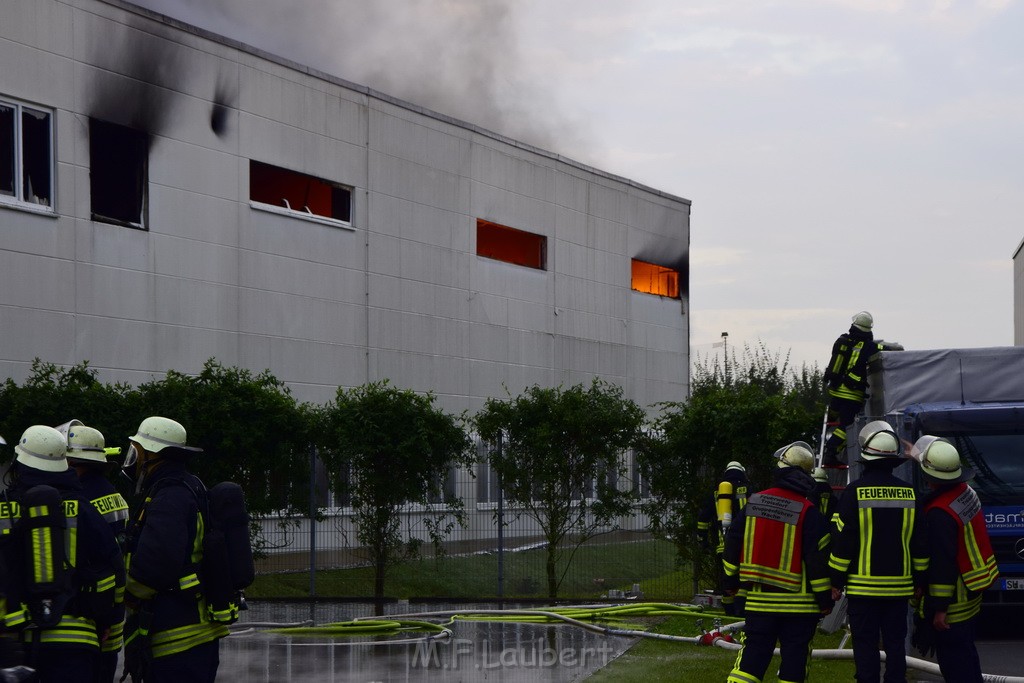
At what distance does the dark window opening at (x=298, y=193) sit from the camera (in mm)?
23453

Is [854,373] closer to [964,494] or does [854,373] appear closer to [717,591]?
[717,591]

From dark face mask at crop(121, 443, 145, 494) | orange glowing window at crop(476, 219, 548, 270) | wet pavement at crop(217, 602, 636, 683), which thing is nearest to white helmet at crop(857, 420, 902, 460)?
wet pavement at crop(217, 602, 636, 683)

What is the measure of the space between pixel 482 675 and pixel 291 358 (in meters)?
13.2

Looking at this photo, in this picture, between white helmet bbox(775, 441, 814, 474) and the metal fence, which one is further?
the metal fence

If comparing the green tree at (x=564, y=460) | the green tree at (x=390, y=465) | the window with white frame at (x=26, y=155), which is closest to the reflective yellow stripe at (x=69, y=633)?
the green tree at (x=390, y=465)

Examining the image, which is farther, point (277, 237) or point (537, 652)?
point (277, 237)

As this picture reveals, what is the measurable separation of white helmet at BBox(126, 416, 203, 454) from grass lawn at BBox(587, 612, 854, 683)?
4888mm

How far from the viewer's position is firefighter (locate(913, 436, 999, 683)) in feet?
27.5

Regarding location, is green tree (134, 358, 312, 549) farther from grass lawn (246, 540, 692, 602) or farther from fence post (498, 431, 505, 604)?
fence post (498, 431, 505, 604)

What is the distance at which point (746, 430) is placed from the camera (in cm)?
1648

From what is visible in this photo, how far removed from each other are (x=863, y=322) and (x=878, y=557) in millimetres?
5921

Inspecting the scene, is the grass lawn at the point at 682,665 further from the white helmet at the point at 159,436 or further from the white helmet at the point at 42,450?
the white helmet at the point at 42,450

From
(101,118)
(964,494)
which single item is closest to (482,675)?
(964,494)

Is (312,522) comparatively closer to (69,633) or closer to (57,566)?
(69,633)
